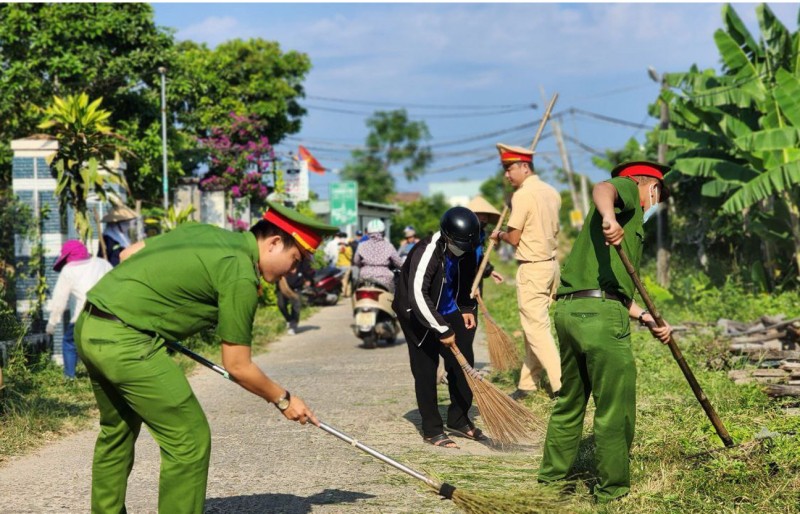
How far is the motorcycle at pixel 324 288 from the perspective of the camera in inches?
890

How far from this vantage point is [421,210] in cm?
5809

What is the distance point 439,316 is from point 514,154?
211 centimetres

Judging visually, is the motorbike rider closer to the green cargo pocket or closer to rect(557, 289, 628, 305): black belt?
rect(557, 289, 628, 305): black belt

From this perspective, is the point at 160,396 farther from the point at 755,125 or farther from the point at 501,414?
the point at 755,125

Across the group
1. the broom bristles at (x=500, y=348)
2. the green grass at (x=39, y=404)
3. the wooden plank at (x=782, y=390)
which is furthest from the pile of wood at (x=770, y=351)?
the green grass at (x=39, y=404)

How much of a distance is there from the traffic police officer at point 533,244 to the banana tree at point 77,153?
5806mm

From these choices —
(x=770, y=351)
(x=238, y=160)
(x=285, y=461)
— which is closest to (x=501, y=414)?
(x=285, y=461)

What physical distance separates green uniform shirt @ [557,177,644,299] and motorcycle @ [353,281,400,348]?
27.2 feet

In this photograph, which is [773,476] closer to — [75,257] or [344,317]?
[75,257]

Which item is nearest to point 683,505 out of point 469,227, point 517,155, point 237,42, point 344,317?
point 469,227

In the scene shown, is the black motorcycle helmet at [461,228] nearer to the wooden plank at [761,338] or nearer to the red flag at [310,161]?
the wooden plank at [761,338]

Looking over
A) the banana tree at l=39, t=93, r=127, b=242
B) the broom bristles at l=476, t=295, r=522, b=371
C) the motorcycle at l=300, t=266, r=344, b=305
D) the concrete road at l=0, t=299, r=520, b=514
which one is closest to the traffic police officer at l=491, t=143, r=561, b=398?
the broom bristles at l=476, t=295, r=522, b=371

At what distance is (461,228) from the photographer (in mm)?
6977

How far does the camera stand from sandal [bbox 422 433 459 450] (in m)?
7.07
